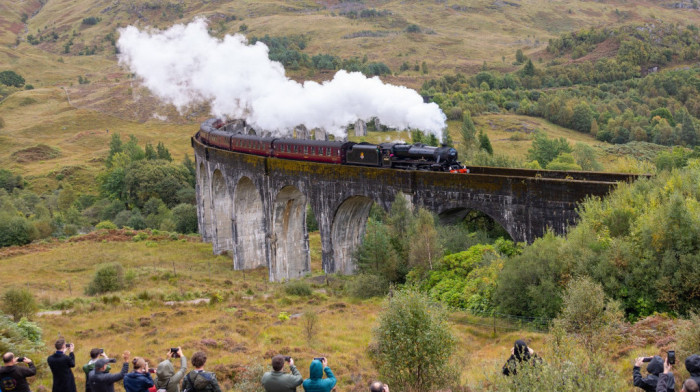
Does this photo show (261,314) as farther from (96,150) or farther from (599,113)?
(96,150)

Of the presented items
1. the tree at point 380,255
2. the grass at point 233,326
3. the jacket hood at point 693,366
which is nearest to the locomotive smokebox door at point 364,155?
the tree at point 380,255

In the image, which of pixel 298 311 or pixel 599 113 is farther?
pixel 599 113

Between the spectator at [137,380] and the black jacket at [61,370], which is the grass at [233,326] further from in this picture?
the spectator at [137,380]

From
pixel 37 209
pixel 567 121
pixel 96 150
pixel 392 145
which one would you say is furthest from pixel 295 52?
pixel 392 145

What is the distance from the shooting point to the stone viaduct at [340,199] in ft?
82.7

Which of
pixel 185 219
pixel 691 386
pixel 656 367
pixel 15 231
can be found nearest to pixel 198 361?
pixel 691 386

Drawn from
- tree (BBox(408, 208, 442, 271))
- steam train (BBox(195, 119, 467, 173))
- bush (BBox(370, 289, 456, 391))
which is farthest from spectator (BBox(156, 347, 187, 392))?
steam train (BBox(195, 119, 467, 173))

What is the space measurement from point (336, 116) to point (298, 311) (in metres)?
19.1

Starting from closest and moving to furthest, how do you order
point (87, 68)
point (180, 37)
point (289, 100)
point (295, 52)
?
point (289, 100), point (180, 37), point (295, 52), point (87, 68)

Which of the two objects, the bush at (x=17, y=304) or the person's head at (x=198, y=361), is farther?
the bush at (x=17, y=304)

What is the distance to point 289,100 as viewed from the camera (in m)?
47.4

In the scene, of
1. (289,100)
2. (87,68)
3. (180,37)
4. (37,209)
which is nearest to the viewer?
(289,100)

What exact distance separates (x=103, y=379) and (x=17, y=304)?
15640 millimetres

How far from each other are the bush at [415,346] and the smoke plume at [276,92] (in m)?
24.3
